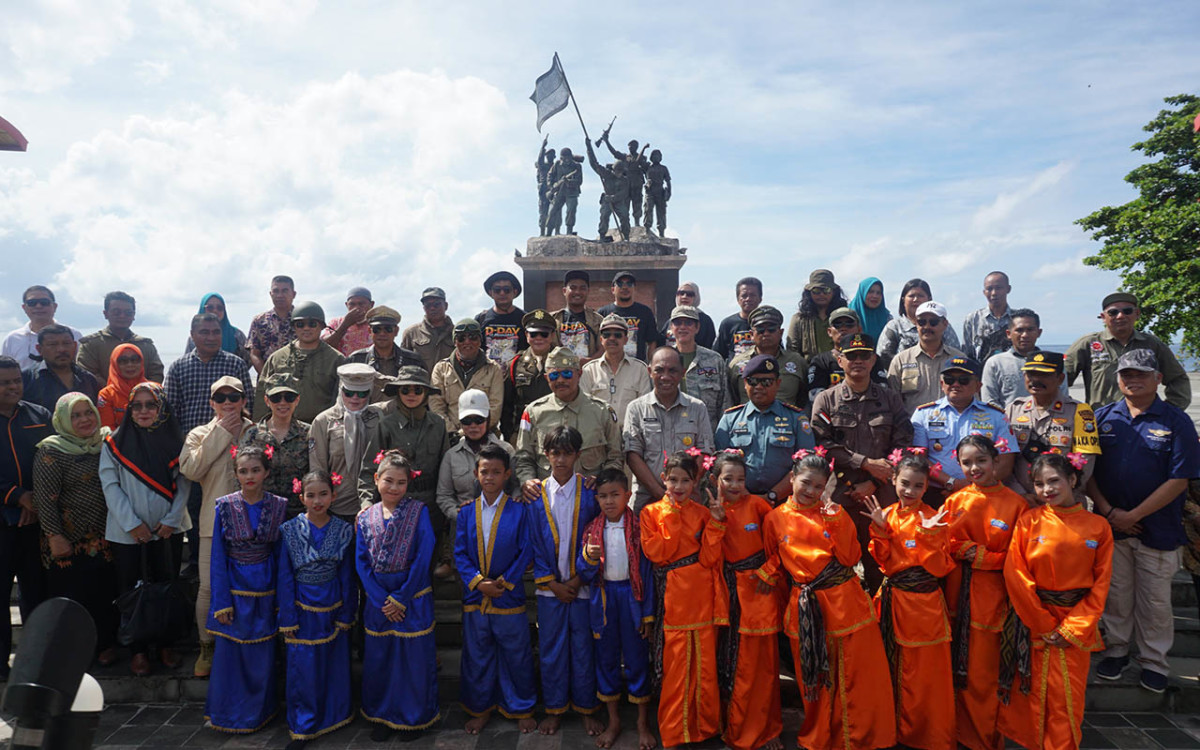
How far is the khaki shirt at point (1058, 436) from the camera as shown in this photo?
4293 mm

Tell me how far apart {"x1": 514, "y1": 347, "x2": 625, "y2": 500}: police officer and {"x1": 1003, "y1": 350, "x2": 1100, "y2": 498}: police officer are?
8.24ft

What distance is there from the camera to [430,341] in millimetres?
6336

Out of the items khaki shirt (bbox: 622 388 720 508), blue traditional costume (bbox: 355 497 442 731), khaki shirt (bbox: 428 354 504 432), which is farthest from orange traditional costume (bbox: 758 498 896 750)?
khaki shirt (bbox: 428 354 504 432)

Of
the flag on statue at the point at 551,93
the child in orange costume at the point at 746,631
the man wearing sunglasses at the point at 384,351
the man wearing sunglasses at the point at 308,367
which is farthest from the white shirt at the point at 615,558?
the flag on statue at the point at 551,93

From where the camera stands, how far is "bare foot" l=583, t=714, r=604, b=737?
13.4 ft

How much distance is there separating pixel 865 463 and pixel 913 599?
842 mm

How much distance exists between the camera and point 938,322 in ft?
16.7

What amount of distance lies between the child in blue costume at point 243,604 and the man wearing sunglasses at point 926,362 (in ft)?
14.4

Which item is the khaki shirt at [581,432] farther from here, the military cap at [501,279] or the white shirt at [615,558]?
the military cap at [501,279]

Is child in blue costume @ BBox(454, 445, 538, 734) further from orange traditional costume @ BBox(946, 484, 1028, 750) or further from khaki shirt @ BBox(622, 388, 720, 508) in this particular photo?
orange traditional costume @ BBox(946, 484, 1028, 750)

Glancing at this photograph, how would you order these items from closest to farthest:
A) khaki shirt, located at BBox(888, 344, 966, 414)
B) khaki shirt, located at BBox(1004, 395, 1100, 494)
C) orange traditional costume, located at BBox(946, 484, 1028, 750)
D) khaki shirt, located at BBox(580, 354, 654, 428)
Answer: orange traditional costume, located at BBox(946, 484, 1028, 750), khaki shirt, located at BBox(1004, 395, 1100, 494), khaki shirt, located at BBox(888, 344, 966, 414), khaki shirt, located at BBox(580, 354, 654, 428)

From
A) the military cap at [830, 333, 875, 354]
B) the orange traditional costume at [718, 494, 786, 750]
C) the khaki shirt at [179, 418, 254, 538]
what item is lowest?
the orange traditional costume at [718, 494, 786, 750]

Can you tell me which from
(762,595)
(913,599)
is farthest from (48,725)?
(913,599)

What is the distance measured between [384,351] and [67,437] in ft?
6.97
